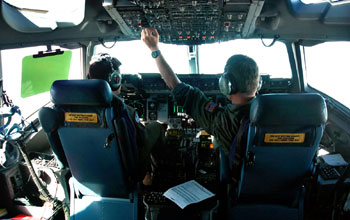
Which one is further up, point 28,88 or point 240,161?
point 28,88

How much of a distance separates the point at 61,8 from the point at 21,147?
134 centimetres

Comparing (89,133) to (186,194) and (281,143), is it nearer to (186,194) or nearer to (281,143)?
(186,194)

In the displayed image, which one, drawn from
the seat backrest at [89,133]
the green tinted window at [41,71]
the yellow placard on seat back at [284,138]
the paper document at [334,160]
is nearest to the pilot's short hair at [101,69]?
the seat backrest at [89,133]

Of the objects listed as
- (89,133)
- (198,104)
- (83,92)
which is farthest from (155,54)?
(89,133)

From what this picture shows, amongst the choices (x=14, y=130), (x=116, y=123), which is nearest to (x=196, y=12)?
(x=116, y=123)

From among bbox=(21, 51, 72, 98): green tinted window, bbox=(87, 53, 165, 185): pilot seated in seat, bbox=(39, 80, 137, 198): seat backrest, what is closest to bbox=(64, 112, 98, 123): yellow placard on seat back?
bbox=(39, 80, 137, 198): seat backrest

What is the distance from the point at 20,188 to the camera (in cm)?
231

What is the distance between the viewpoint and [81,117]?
57.1 inches

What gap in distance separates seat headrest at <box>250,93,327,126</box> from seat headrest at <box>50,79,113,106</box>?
79 centimetres

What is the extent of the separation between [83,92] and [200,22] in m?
1.37

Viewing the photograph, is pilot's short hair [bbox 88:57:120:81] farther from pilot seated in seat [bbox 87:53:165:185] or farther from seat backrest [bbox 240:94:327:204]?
seat backrest [bbox 240:94:327:204]

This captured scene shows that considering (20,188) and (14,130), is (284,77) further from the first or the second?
(20,188)

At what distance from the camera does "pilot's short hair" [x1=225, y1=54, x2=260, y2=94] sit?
4.82ft

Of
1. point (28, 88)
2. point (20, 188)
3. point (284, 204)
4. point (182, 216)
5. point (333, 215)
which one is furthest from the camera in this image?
Result: point (28, 88)
